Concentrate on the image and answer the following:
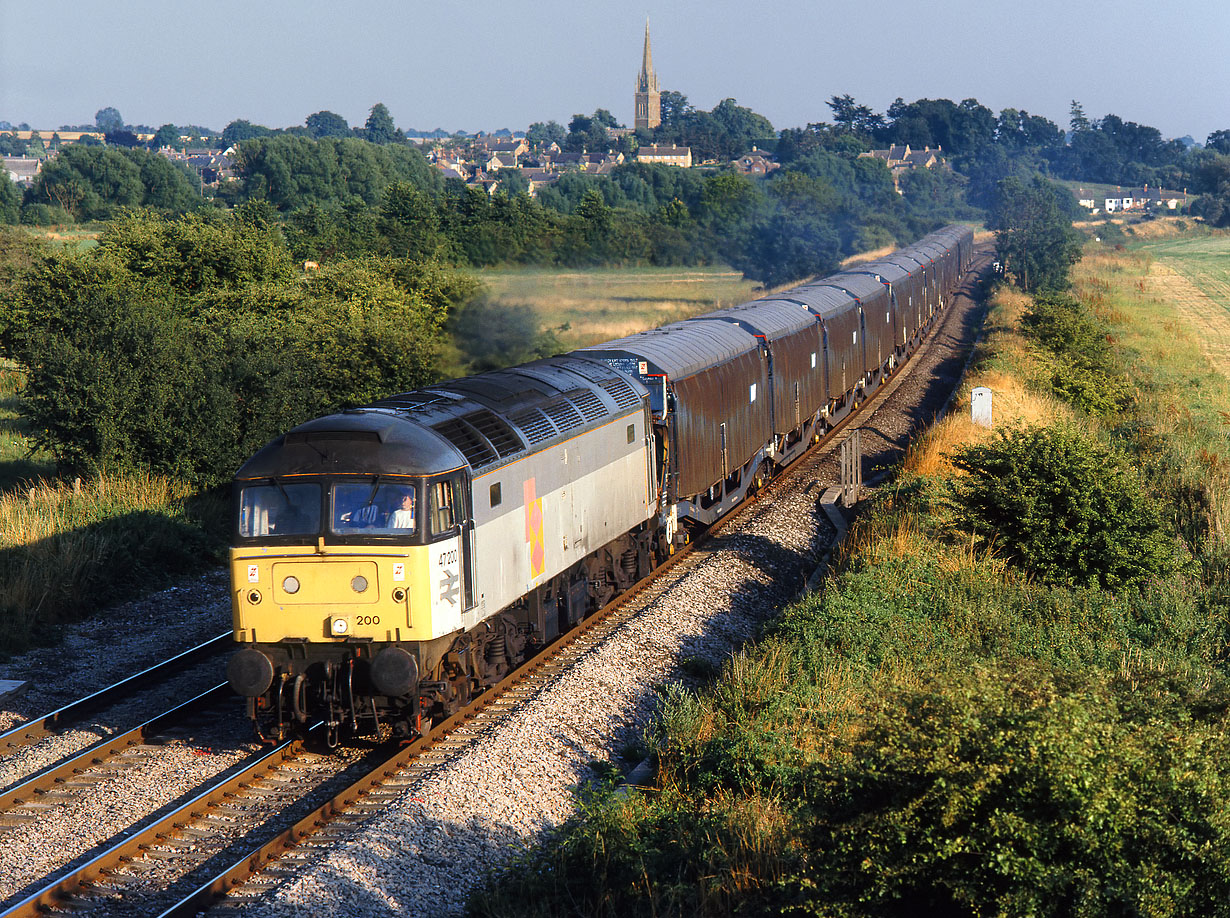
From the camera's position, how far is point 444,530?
10.7 meters

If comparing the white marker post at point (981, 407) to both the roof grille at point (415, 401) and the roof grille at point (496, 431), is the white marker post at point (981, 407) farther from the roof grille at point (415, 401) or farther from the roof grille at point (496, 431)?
the roof grille at point (415, 401)

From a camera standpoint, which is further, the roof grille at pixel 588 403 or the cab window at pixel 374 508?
the roof grille at pixel 588 403

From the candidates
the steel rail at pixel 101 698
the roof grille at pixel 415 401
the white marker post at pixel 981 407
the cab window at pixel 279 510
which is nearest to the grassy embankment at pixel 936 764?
the cab window at pixel 279 510

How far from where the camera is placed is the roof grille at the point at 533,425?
12.5 m

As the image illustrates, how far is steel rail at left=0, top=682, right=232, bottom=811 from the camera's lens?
32.9 feet

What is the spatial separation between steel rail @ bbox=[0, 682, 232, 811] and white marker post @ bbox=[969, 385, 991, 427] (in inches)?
684

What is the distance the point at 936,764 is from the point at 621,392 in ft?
32.5

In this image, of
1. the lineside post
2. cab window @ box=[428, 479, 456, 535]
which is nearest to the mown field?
the lineside post

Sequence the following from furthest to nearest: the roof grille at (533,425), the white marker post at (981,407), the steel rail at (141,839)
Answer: the white marker post at (981,407)
the roof grille at (533,425)
the steel rail at (141,839)

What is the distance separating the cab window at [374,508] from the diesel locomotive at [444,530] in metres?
0.02

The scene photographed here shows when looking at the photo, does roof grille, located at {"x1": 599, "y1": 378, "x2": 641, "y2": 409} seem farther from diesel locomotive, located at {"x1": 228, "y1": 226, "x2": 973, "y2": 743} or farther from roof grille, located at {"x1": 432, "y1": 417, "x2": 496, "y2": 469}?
roof grille, located at {"x1": 432, "y1": 417, "x2": 496, "y2": 469}

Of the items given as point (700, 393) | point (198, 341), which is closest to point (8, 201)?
point (198, 341)

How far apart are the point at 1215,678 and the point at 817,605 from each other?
4412mm

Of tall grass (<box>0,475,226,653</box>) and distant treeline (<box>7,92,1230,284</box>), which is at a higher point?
distant treeline (<box>7,92,1230,284</box>)
